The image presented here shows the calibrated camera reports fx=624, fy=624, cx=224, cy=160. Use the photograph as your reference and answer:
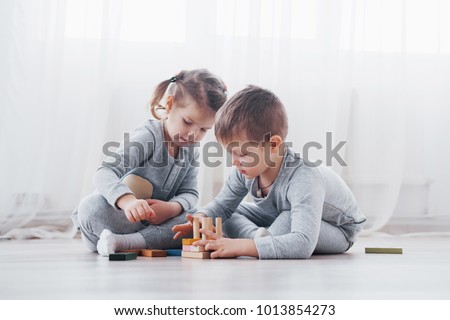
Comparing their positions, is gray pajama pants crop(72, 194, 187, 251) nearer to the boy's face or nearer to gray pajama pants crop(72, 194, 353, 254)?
gray pajama pants crop(72, 194, 353, 254)

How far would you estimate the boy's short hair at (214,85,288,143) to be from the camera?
1.29m

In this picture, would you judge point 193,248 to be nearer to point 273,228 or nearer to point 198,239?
point 198,239

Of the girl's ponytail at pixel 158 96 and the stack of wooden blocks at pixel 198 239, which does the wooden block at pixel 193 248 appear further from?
the girl's ponytail at pixel 158 96

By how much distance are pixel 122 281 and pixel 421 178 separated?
1.79 m

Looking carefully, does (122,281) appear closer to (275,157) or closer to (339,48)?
(275,157)

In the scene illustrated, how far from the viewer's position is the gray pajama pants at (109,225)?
144cm

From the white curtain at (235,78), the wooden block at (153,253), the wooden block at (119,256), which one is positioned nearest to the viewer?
the wooden block at (119,256)

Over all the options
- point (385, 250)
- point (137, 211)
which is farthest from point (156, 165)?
point (385, 250)

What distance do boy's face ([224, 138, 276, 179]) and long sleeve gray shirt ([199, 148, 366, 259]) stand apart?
2.2 inches

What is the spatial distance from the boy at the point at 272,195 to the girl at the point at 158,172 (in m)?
0.10

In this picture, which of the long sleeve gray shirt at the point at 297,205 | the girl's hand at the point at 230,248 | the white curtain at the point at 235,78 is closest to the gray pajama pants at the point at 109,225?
the long sleeve gray shirt at the point at 297,205

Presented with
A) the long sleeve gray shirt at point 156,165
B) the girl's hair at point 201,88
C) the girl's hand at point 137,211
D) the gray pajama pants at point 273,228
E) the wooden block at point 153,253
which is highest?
the girl's hair at point 201,88

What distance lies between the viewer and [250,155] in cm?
130

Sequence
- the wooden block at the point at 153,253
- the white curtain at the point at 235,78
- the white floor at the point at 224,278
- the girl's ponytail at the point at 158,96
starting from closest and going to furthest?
the white floor at the point at 224,278, the wooden block at the point at 153,253, the girl's ponytail at the point at 158,96, the white curtain at the point at 235,78
